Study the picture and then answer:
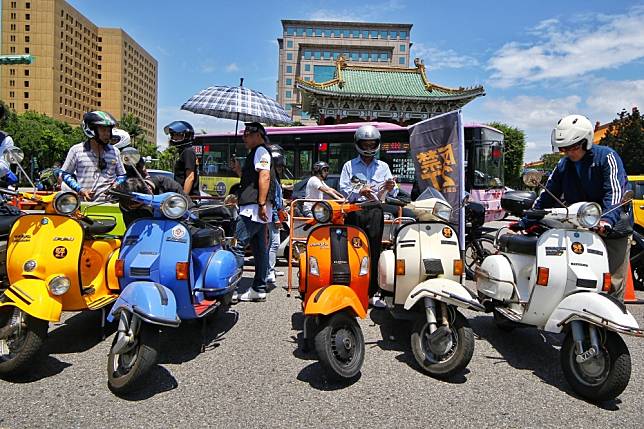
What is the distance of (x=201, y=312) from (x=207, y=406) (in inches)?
33.7

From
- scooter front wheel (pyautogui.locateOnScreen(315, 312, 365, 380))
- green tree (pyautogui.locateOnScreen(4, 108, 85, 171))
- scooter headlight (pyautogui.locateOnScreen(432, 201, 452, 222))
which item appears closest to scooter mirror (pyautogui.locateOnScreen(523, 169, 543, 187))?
scooter headlight (pyautogui.locateOnScreen(432, 201, 452, 222))

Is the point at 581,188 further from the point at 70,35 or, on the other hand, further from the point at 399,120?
the point at 70,35

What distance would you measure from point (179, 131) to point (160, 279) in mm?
2498

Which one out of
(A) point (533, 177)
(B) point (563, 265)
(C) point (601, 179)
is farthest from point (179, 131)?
(C) point (601, 179)

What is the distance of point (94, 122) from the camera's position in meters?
4.05

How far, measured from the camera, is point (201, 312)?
343 cm

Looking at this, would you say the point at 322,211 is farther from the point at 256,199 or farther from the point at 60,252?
the point at 60,252

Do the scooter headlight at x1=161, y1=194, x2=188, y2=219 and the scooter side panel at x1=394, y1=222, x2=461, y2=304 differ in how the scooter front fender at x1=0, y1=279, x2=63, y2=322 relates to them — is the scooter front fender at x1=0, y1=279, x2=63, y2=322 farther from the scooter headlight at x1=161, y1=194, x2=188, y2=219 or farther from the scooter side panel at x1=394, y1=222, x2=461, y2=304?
the scooter side panel at x1=394, y1=222, x2=461, y2=304

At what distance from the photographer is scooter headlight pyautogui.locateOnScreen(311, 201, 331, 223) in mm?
3545

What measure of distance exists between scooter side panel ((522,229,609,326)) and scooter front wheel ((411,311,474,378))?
61 centimetres

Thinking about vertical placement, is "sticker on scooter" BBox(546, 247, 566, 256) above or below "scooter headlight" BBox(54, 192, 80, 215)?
below

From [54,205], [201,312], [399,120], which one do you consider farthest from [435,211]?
[399,120]

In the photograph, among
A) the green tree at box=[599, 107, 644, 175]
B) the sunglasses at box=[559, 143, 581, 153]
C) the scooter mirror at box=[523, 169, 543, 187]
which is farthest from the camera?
the green tree at box=[599, 107, 644, 175]

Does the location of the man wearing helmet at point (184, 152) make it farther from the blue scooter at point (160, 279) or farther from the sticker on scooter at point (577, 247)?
the sticker on scooter at point (577, 247)
